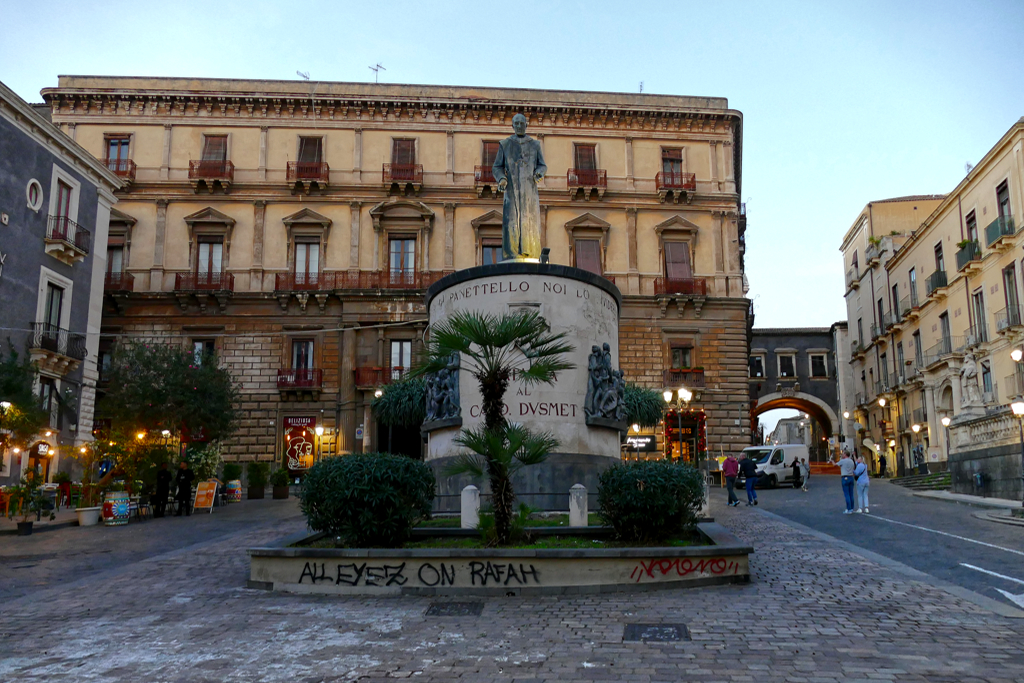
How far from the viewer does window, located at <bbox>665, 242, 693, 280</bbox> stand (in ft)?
131

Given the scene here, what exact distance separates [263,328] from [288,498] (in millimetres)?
9957

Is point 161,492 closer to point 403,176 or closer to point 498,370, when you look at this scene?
point 498,370

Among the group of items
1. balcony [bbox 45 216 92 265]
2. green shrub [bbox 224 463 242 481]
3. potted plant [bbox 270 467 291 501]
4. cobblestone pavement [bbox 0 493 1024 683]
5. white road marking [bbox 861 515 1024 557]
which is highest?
balcony [bbox 45 216 92 265]

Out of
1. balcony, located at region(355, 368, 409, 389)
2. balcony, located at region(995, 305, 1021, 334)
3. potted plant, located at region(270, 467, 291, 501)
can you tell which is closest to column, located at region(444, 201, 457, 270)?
balcony, located at region(355, 368, 409, 389)

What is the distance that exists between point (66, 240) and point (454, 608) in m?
26.0

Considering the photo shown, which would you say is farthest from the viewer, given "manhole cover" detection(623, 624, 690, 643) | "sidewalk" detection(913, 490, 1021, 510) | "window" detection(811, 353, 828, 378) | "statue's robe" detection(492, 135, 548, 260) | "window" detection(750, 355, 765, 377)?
"window" detection(750, 355, 765, 377)

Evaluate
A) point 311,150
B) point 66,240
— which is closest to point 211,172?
point 311,150

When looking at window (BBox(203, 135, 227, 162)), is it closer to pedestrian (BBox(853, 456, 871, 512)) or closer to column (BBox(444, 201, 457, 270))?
column (BBox(444, 201, 457, 270))

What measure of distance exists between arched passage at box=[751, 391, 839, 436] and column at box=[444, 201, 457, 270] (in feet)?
118

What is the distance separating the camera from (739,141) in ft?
145

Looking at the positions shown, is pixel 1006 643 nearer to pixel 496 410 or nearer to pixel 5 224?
pixel 496 410

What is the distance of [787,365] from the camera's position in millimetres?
68438

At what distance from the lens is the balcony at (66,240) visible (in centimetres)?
2903

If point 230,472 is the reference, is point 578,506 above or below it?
below
